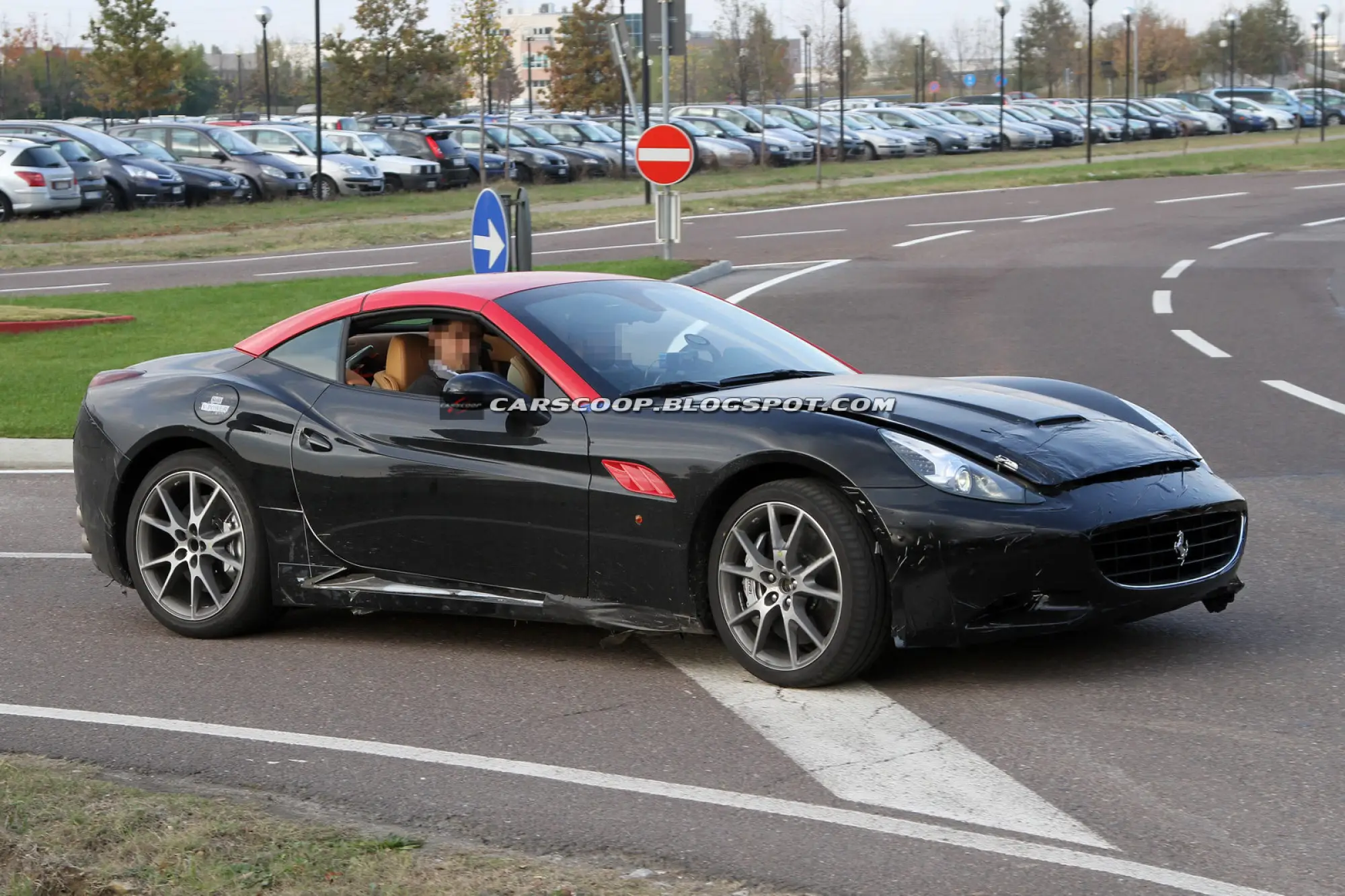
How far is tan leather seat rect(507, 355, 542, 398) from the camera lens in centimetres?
600

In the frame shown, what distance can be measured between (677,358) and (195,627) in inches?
84.9

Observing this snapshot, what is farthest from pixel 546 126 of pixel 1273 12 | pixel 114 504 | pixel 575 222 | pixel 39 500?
pixel 1273 12

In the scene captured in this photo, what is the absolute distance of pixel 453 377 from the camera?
5.89 m

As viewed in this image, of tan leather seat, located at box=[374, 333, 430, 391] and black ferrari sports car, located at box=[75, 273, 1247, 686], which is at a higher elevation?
tan leather seat, located at box=[374, 333, 430, 391]

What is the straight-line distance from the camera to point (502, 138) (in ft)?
138

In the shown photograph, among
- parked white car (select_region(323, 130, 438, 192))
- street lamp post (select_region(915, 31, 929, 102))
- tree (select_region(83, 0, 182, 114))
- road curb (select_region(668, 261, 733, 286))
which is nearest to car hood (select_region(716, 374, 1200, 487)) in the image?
road curb (select_region(668, 261, 733, 286))

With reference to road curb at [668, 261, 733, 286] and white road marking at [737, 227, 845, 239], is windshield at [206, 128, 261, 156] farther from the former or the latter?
road curb at [668, 261, 733, 286]

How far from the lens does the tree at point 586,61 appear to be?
62.2 meters

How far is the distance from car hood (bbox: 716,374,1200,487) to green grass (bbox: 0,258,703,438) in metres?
7.72

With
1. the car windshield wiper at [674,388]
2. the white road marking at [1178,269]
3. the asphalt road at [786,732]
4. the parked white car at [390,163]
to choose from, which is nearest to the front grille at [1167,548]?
the asphalt road at [786,732]

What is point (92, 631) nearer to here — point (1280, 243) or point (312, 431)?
point (312, 431)

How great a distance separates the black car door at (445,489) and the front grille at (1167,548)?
1687 mm

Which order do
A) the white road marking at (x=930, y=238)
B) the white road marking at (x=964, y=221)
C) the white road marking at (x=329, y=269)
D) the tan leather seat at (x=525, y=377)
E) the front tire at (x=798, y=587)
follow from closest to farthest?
the front tire at (x=798, y=587) < the tan leather seat at (x=525, y=377) < the white road marking at (x=329, y=269) < the white road marking at (x=930, y=238) < the white road marking at (x=964, y=221)

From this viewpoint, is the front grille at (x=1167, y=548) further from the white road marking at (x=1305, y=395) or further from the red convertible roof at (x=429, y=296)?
the white road marking at (x=1305, y=395)
